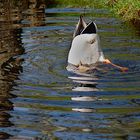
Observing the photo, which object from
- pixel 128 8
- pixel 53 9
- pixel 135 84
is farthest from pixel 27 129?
pixel 53 9

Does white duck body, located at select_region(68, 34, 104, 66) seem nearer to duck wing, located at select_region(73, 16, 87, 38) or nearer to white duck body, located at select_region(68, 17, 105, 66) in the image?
white duck body, located at select_region(68, 17, 105, 66)

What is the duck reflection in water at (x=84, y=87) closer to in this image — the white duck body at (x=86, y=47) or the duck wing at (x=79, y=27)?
the white duck body at (x=86, y=47)

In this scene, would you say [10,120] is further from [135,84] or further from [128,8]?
[128,8]

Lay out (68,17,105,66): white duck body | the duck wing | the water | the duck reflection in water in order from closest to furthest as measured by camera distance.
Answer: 1. the water
2. the duck reflection in water
3. (68,17,105,66): white duck body
4. the duck wing

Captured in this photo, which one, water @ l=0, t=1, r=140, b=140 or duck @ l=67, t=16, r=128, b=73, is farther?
duck @ l=67, t=16, r=128, b=73

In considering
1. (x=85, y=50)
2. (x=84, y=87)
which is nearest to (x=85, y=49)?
(x=85, y=50)

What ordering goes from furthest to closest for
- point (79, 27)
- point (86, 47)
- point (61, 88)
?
point (79, 27)
point (86, 47)
point (61, 88)

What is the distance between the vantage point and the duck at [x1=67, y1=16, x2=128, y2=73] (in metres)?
9.48

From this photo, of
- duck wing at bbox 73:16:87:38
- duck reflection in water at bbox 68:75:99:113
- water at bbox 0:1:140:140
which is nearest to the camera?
water at bbox 0:1:140:140

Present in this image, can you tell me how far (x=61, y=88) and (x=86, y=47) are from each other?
135 centimetres

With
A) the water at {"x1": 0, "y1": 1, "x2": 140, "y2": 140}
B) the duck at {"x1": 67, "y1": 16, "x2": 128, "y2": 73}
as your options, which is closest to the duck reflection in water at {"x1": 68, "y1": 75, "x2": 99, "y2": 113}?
the water at {"x1": 0, "y1": 1, "x2": 140, "y2": 140}

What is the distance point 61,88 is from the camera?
28.2 ft

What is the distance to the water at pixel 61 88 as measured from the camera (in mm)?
6828

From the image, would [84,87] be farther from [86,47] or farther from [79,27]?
[79,27]
